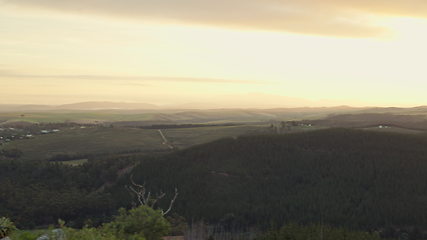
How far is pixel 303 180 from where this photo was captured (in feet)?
545

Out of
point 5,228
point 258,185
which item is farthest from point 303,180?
point 5,228

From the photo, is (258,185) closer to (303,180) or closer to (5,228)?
(303,180)

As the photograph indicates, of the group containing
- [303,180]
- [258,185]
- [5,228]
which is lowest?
[258,185]

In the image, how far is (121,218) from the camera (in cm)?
6525

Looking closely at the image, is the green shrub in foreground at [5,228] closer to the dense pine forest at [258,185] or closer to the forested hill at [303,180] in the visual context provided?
the dense pine forest at [258,185]

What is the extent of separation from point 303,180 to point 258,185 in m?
15.6

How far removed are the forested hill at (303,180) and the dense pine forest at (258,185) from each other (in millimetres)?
313

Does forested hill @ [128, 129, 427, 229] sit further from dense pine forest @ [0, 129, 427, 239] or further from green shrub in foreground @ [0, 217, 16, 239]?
green shrub in foreground @ [0, 217, 16, 239]

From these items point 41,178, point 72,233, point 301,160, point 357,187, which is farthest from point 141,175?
point 72,233

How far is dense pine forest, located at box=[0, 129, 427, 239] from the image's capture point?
133 meters

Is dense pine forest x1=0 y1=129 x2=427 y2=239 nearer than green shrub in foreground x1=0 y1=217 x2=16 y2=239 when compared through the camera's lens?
No

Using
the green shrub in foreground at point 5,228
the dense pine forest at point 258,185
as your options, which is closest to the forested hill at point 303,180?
the dense pine forest at point 258,185

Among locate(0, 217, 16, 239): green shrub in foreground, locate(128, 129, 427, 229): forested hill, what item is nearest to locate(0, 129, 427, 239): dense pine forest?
locate(128, 129, 427, 229): forested hill

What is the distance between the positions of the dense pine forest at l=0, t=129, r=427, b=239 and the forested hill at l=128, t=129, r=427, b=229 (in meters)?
0.31
